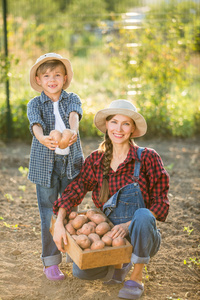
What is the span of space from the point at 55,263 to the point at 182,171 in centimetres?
296

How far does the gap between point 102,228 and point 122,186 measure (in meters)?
0.33

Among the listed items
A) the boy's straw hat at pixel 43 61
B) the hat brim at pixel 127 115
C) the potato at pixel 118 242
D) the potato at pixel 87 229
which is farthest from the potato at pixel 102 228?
the boy's straw hat at pixel 43 61

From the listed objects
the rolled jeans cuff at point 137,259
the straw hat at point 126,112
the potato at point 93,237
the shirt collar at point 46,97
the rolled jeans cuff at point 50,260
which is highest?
the shirt collar at point 46,97

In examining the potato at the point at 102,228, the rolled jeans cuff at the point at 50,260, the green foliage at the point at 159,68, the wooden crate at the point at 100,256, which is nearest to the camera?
the wooden crate at the point at 100,256

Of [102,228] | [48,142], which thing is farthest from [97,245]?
[48,142]

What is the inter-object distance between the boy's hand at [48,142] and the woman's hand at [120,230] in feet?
2.12

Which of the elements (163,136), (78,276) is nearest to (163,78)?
(163,136)

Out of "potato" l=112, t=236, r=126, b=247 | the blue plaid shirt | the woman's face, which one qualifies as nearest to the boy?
the blue plaid shirt

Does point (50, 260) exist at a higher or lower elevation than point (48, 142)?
lower

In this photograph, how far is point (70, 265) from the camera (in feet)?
10.1

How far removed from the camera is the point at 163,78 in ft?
23.2

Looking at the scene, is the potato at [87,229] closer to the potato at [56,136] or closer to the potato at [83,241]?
the potato at [83,241]

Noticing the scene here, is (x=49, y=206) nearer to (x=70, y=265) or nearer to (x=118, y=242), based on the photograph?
(x=70, y=265)

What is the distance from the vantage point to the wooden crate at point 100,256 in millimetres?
2326
